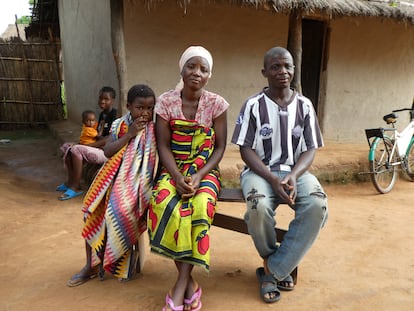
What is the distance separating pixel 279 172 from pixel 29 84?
8.59 meters

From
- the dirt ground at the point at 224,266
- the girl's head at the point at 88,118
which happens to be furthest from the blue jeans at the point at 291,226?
the girl's head at the point at 88,118

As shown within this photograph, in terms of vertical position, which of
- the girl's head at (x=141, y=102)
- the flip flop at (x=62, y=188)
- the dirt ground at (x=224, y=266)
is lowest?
the flip flop at (x=62, y=188)

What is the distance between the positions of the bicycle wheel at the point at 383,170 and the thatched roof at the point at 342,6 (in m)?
1.95

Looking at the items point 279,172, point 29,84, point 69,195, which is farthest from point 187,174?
point 29,84

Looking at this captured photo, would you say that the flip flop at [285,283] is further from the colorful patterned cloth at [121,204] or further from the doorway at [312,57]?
the doorway at [312,57]

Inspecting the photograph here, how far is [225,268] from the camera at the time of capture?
276 cm

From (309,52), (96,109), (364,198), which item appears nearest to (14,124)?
(96,109)

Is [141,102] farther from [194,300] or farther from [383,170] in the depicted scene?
[383,170]

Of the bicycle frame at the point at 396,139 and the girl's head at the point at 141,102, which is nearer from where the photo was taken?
the girl's head at the point at 141,102

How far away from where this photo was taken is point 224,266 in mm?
2789

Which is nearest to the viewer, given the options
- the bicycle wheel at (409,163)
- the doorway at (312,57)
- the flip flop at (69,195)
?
the flip flop at (69,195)

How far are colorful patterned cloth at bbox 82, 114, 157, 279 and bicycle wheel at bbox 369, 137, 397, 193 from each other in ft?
12.7

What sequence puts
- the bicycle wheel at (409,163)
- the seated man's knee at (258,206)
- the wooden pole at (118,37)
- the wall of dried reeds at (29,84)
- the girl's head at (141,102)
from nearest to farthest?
the seated man's knee at (258,206)
the girl's head at (141,102)
the wooden pole at (118,37)
the bicycle wheel at (409,163)
the wall of dried reeds at (29,84)

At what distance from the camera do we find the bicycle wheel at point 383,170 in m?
5.22
